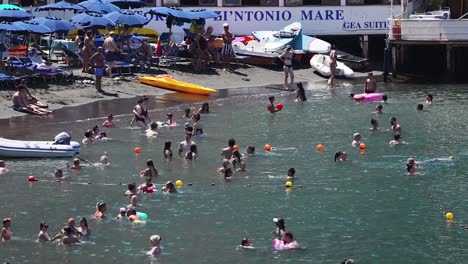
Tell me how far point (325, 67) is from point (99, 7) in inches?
441

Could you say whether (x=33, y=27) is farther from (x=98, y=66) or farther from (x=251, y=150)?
(x=251, y=150)

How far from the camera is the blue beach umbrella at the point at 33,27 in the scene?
1492 inches

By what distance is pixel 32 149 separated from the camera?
28.6 meters

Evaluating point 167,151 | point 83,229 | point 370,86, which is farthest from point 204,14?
point 83,229

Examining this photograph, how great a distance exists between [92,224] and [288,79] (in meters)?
25.1

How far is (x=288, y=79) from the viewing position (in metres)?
46.2

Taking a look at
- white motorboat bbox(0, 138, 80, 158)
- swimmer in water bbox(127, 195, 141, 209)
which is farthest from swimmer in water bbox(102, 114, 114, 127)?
swimmer in water bbox(127, 195, 141, 209)

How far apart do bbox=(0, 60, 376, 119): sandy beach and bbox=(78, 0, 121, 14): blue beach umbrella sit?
12.6 ft

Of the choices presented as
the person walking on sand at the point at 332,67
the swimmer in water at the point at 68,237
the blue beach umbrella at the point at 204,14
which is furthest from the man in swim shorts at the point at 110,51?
the swimmer in water at the point at 68,237

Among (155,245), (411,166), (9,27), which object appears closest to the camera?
(155,245)

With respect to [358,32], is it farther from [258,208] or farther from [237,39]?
[258,208]

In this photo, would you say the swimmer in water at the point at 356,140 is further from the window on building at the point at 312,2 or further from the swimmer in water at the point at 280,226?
the window on building at the point at 312,2

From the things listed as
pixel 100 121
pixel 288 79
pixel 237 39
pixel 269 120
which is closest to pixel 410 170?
pixel 269 120

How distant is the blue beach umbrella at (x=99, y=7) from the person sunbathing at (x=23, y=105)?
1158cm
